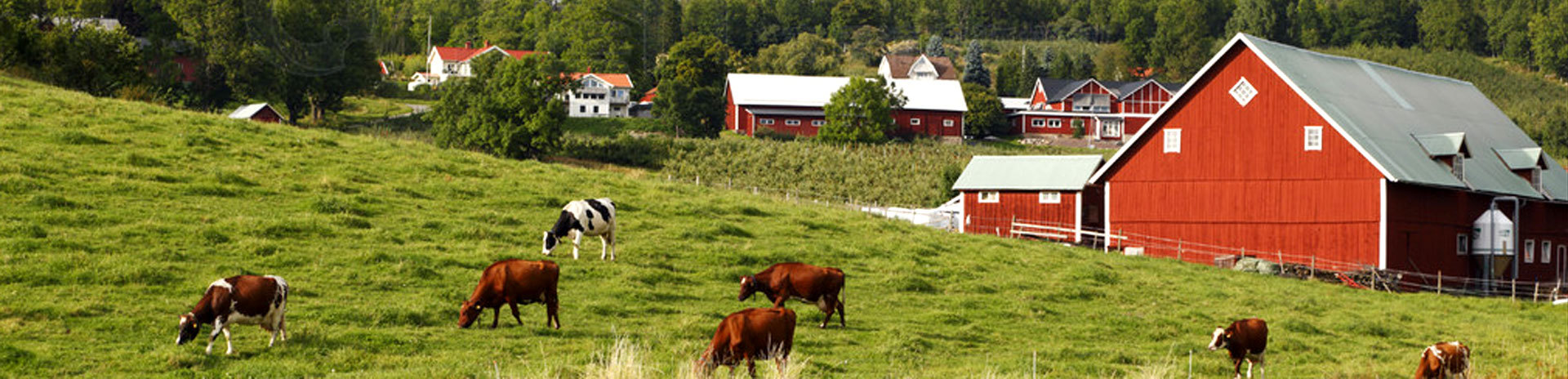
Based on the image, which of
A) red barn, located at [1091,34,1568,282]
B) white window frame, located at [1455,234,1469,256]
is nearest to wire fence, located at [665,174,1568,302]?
red barn, located at [1091,34,1568,282]

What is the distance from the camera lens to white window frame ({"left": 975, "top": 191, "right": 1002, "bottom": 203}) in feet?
161

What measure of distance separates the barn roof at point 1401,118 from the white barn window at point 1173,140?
0.71m

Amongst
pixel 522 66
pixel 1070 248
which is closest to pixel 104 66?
pixel 522 66

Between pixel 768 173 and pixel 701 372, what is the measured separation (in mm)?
62735

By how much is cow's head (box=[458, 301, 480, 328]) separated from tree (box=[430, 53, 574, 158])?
5321 cm

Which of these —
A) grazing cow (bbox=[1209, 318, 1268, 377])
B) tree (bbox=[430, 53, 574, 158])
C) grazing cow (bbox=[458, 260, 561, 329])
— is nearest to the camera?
grazing cow (bbox=[458, 260, 561, 329])

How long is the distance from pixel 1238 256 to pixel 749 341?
31686 millimetres

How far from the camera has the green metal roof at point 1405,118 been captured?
40.9 metres

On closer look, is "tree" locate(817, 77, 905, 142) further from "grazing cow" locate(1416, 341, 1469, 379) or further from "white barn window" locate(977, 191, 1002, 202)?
"grazing cow" locate(1416, 341, 1469, 379)

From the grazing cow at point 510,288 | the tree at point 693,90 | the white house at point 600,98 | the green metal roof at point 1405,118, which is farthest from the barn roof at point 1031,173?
the white house at point 600,98

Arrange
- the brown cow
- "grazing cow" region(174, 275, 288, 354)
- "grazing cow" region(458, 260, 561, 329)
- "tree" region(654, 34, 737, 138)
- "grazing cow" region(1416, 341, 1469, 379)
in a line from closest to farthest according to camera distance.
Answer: the brown cow → "grazing cow" region(174, 275, 288, 354) → "grazing cow" region(1416, 341, 1469, 379) → "grazing cow" region(458, 260, 561, 329) → "tree" region(654, 34, 737, 138)

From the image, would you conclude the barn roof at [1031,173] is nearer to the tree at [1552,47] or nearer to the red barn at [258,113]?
the red barn at [258,113]

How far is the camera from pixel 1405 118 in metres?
45.9

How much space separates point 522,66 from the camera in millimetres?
74500
